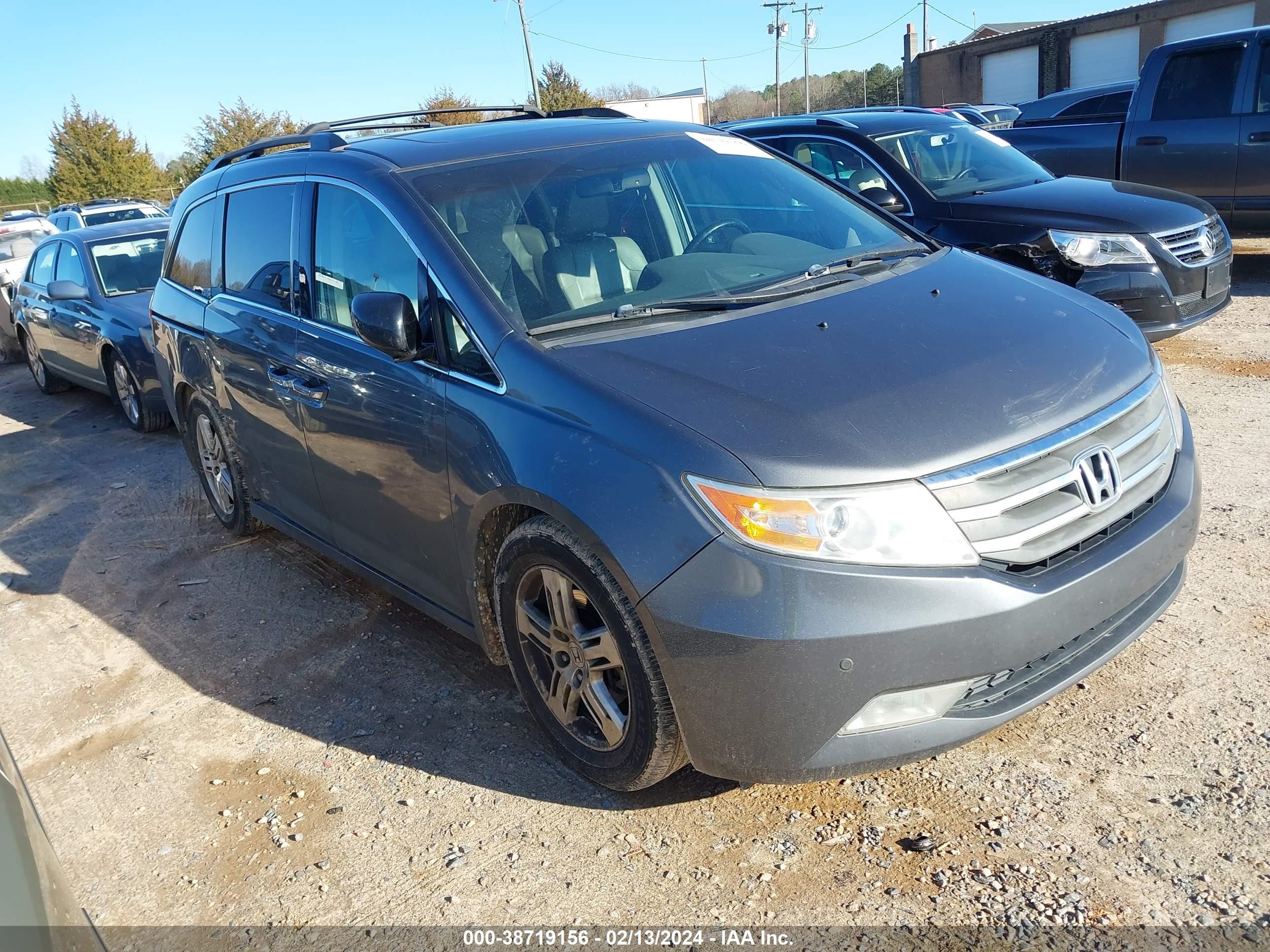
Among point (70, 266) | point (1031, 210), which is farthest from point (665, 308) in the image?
point (70, 266)

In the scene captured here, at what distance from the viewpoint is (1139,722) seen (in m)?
3.07

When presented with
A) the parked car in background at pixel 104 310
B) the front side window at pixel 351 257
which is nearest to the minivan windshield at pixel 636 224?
the front side window at pixel 351 257

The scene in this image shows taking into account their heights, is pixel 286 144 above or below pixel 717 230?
above

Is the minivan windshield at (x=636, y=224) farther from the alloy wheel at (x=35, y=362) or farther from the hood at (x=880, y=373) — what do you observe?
the alloy wheel at (x=35, y=362)

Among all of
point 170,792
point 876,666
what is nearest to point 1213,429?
point 876,666

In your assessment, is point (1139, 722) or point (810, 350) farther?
point (1139, 722)

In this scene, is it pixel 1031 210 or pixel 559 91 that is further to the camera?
pixel 559 91

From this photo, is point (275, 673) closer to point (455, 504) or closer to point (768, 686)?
point (455, 504)

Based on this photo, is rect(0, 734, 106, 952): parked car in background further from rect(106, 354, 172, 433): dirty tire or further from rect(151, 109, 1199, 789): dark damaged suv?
rect(106, 354, 172, 433): dirty tire

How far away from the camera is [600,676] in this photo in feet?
9.57

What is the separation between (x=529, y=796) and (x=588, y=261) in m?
1.70

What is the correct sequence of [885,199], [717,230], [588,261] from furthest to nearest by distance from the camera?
[885,199]
[717,230]
[588,261]

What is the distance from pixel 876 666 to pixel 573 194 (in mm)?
2000

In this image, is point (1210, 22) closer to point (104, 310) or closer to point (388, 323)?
point (104, 310)
